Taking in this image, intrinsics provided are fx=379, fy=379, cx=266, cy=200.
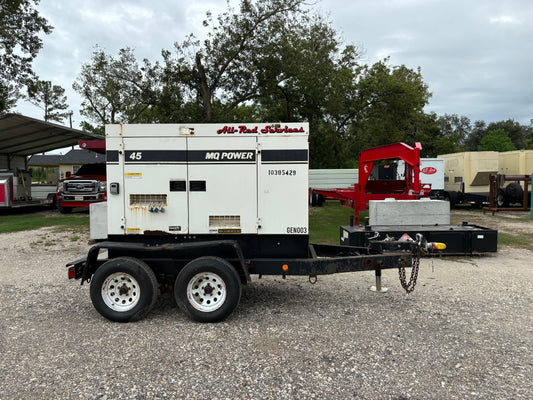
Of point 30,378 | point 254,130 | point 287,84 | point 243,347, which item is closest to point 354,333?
point 243,347

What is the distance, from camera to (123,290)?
482cm

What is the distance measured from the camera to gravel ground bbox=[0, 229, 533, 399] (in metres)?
3.35

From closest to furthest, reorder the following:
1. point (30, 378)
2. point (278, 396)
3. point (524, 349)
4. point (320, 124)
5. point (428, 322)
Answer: point (278, 396), point (30, 378), point (524, 349), point (428, 322), point (320, 124)

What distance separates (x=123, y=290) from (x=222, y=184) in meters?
1.85

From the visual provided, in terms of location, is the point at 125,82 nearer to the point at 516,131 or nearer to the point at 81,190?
the point at 81,190

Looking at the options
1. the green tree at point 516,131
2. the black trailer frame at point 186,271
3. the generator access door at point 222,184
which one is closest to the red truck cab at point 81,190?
the black trailer frame at point 186,271

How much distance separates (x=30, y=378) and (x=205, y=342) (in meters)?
1.67

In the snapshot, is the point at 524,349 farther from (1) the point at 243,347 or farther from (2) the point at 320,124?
(2) the point at 320,124

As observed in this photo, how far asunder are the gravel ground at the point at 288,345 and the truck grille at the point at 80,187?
999 cm

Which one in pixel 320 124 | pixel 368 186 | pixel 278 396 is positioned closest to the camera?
pixel 278 396

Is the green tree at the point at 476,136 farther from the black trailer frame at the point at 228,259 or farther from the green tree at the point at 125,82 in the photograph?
the black trailer frame at the point at 228,259

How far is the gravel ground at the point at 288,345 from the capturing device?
3346 millimetres

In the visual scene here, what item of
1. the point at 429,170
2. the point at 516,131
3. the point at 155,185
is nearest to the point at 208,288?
the point at 155,185

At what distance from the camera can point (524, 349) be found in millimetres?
4039
